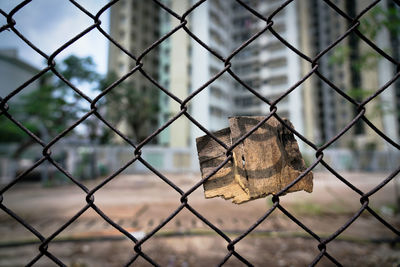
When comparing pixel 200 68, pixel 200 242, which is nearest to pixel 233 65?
pixel 200 68

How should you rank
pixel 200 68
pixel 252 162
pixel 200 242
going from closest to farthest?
pixel 252 162 < pixel 200 242 < pixel 200 68

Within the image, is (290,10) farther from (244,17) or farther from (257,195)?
(257,195)

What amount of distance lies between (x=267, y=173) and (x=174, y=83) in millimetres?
24418

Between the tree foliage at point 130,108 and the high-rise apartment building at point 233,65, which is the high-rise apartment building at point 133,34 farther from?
the tree foliage at point 130,108

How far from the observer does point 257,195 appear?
0.69 meters

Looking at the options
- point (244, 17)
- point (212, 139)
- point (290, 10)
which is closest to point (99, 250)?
point (212, 139)

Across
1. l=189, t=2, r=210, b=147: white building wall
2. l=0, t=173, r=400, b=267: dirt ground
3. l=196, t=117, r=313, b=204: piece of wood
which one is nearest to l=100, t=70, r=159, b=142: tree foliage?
l=189, t=2, r=210, b=147: white building wall

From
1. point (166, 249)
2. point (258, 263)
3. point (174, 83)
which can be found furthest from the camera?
point (174, 83)

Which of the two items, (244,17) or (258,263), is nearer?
(258,263)

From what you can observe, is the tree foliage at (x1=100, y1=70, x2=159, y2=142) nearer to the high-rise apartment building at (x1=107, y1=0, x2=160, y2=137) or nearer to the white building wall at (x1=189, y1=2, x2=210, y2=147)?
→ the white building wall at (x1=189, y1=2, x2=210, y2=147)

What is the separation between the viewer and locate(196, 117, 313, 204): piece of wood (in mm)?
697

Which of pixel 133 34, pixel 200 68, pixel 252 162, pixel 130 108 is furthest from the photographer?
pixel 133 34

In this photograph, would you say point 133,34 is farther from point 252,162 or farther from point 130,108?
point 252,162

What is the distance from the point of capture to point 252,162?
711mm
